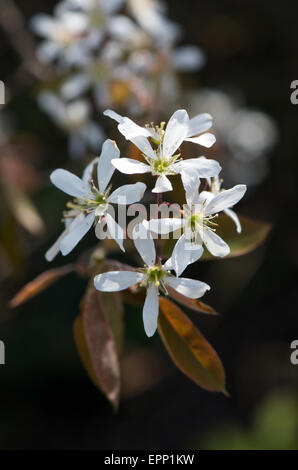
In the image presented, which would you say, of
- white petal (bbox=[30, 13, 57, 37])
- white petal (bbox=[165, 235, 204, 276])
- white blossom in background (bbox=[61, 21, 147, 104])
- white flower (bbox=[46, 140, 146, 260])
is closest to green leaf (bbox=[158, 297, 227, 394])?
white petal (bbox=[165, 235, 204, 276])

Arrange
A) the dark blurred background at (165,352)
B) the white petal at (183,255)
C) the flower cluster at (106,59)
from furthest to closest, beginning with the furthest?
the dark blurred background at (165,352) → the flower cluster at (106,59) → the white petal at (183,255)

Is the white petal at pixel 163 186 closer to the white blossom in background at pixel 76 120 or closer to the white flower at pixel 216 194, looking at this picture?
the white flower at pixel 216 194

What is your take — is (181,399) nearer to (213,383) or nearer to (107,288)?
(213,383)

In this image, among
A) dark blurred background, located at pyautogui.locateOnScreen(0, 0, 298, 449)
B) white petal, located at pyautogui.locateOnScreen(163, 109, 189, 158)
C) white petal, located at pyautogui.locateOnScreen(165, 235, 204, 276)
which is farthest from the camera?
dark blurred background, located at pyautogui.locateOnScreen(0, 0, 298, 449)

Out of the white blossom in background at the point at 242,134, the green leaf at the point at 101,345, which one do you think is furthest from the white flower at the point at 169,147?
the white blossom in background at the point at 242,134

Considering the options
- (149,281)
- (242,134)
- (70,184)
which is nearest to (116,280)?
(149,281)

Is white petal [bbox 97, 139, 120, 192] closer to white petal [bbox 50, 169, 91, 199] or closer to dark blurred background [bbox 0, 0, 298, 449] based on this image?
white petal [bbox 50, 169, 91, 199]

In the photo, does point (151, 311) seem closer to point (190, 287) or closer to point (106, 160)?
point (190, 287)
